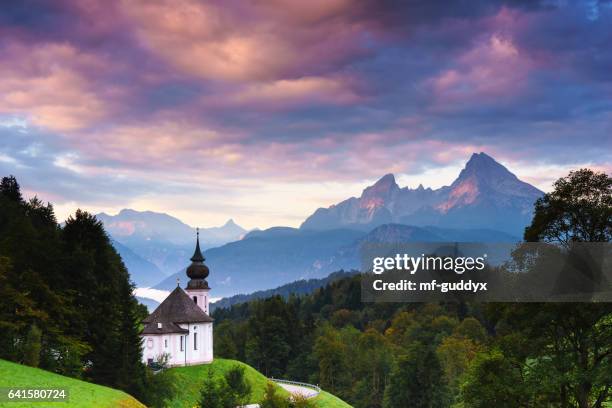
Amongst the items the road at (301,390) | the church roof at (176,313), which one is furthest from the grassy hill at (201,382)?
the church roof at (176,313)

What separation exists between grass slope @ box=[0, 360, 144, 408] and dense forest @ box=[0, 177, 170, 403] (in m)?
4.69

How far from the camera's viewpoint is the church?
81062 millimetres

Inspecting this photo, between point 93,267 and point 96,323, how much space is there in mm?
5207

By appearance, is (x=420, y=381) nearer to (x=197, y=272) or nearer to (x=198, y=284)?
(x=198, y=284)

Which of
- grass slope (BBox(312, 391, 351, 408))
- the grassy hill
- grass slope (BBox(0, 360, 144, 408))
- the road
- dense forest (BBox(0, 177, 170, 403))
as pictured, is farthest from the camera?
the road

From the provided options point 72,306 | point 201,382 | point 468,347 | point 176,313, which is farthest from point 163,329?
point 468,347

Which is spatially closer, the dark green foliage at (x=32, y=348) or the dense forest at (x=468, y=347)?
the dense forest at (x=468, y=347)

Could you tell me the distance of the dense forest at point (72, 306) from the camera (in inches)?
1877

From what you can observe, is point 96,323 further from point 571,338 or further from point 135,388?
point 571,338

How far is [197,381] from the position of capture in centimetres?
7631

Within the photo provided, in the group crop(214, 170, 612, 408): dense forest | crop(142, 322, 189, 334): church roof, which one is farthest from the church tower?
crop(214, 170, 612, 408): dense forest

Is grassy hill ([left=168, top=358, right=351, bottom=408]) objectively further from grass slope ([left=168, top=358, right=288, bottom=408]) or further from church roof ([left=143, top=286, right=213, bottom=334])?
church roof ([left=143, top=286, right=213, bottom=334])

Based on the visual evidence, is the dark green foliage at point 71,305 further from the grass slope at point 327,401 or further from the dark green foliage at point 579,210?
the dark green foliage at point 579,210

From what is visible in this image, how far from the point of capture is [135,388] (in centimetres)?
5372
